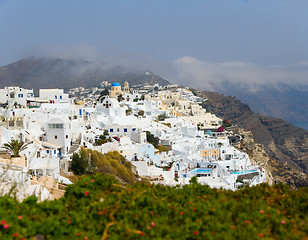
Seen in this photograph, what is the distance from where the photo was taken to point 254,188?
836 centimetres

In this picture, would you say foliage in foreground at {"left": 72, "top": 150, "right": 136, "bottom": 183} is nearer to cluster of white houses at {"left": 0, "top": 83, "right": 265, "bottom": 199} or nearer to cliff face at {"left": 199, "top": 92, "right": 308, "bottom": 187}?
cluster of white houses at {"left": 0, "top": 83, "right": 265, "bottom": 199}

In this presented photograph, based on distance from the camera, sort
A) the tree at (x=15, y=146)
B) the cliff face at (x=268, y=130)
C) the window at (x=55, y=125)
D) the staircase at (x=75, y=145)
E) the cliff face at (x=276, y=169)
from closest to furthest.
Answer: the tree at (x=15, y=146) < the staircase at (x=75, y=145) < the window at (x=55, y=125) < the cliff face at (x=276, y=169) < the cliff face at (x=268, y=130)

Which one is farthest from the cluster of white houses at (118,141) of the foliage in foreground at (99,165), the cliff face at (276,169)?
the cliff face at (276,169)

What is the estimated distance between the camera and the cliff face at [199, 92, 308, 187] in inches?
3920

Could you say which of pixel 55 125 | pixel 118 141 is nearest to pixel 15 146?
pixel 55 125

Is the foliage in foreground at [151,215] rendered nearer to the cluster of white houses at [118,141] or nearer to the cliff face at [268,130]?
the cluster of white houses at [118,141]

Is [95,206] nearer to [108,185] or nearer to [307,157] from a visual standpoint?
[108,185]

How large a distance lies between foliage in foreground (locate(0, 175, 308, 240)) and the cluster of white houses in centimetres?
402

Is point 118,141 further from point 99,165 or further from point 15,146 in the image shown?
point 15,146

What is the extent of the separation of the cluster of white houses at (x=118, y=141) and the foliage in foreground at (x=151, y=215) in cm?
402

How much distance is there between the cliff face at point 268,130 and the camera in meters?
99.6

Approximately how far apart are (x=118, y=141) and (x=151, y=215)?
28.2 metres

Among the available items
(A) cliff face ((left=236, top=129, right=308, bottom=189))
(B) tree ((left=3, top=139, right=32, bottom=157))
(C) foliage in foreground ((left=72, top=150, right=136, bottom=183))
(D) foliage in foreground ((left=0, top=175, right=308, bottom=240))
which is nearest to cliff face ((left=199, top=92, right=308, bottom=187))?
(A) cliff face ((left=236, top=129, right=308, bottom=189))

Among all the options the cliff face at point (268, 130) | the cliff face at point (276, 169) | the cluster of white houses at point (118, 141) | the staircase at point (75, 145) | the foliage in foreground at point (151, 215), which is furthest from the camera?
the cliff face at point (268, 130)
